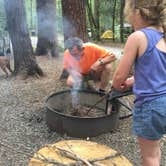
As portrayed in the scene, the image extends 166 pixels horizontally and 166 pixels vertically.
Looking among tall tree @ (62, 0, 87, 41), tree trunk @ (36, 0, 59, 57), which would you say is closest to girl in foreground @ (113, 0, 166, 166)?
tall tree @ (62, 0, 87, 41)

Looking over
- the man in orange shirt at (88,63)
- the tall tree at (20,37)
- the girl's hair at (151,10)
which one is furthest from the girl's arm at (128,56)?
the tall tree at (20,37)

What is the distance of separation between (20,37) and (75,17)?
1033 millimetres

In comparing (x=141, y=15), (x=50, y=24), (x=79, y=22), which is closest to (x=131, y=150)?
(x=141, y=15)

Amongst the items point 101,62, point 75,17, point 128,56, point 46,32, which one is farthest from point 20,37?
point 128,56

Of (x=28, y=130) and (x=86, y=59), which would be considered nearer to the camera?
(x=28, y=130)

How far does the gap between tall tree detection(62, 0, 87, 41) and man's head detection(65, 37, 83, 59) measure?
1353 mm

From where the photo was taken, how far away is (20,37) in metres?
5.57

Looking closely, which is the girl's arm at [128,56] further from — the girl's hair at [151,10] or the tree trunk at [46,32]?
the tree trunk at [46,32]

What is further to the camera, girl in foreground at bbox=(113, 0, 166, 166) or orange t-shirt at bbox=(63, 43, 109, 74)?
orange t-shirt at bbox=(63, 43, 109, 74)

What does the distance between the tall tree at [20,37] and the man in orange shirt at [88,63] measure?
5.32ft

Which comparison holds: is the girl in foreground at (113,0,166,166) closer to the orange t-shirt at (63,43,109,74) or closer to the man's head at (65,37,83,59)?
the man's head at (65,37,83,59)

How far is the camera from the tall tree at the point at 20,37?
549 cm

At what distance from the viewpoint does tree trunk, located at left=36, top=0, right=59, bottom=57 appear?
308 inches

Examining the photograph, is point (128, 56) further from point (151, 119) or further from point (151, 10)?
point (151, 119)
